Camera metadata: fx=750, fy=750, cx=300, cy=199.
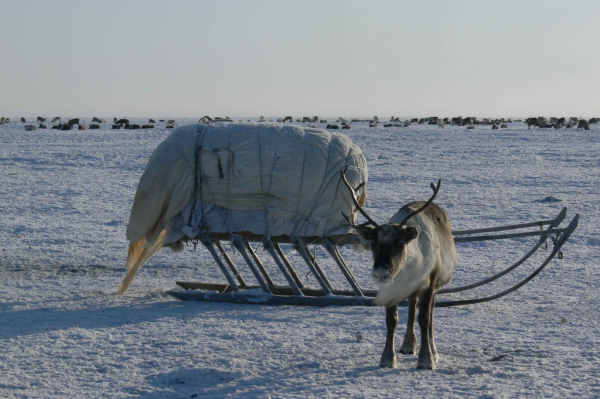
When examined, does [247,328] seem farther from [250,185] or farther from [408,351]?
[250,185]

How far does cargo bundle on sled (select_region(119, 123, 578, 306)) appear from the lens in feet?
26.6

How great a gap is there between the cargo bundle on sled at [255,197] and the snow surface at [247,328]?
0.53 metres

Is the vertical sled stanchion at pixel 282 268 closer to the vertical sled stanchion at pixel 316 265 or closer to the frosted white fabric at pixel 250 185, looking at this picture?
the frosted white fabric at pixel 250 185

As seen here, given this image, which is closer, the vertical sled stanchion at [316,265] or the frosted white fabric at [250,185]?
the frosted white fabric at [250,185]

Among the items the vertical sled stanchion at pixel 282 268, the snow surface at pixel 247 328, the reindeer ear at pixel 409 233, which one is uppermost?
the reindeer ear at pixel 409 233

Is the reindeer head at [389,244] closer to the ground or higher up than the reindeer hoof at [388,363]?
higher up

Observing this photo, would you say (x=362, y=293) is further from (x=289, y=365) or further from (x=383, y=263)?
A: (x=383, y=263)

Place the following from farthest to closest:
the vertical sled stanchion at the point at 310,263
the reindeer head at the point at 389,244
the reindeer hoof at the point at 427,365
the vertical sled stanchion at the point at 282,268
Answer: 1. the vertical sled stanchion at the point at 282,268
2. the vertical sled stanchion at the point at 310,263
3. the reindeer hoof at the point at 427,365
4. the reindeer head at the point at 389,244

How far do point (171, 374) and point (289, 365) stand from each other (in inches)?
36.4

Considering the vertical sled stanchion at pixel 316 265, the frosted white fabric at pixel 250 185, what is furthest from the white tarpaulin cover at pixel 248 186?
the vertical sled stanchion at pixel 316 265

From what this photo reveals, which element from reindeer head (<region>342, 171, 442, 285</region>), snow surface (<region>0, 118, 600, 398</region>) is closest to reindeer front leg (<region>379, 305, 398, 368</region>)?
snow surface (<region>0, 118, 600, 398</region>)

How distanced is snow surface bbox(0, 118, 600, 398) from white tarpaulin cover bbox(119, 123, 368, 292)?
870mm

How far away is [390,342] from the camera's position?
584 centimetres

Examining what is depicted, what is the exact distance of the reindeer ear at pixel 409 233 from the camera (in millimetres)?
5371
